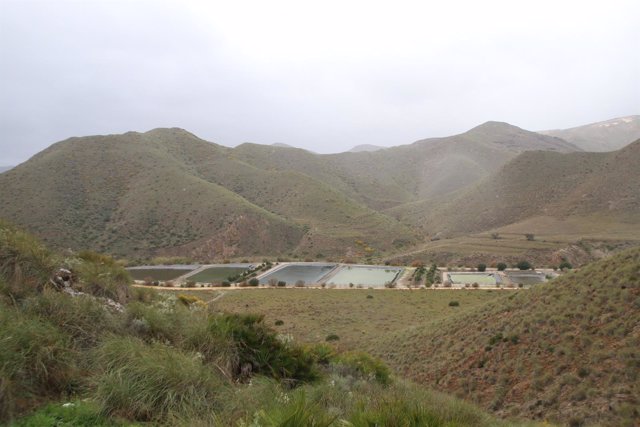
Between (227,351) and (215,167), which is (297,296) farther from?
(215,167)

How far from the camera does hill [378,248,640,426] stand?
8.92 m

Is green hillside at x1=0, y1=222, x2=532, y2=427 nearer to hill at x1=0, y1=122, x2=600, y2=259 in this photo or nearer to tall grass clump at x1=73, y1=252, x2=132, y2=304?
tall grass clump at x1=73, y1=252, x2=132, y2=304

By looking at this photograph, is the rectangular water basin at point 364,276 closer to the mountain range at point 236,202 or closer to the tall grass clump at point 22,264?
the mountain range at point 236,202

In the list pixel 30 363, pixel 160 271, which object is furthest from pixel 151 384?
pixel 160 271

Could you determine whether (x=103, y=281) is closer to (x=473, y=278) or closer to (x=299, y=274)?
(x=473, y=278)

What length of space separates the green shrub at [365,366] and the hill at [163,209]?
57.5 metres

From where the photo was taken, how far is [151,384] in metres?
4.28

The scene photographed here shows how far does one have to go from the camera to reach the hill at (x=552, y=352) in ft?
29.3

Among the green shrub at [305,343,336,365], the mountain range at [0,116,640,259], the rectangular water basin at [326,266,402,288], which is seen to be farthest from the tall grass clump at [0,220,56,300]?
the mountain range at [0,116,640,259]

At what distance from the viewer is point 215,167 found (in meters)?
95.6

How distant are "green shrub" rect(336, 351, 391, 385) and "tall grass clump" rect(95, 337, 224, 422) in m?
3.94

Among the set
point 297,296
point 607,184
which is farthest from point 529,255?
point 297,296

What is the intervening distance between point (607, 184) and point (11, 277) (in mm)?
79198

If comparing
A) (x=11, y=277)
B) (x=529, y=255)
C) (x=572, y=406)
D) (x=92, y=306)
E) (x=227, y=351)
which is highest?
(x=11, y=277)
